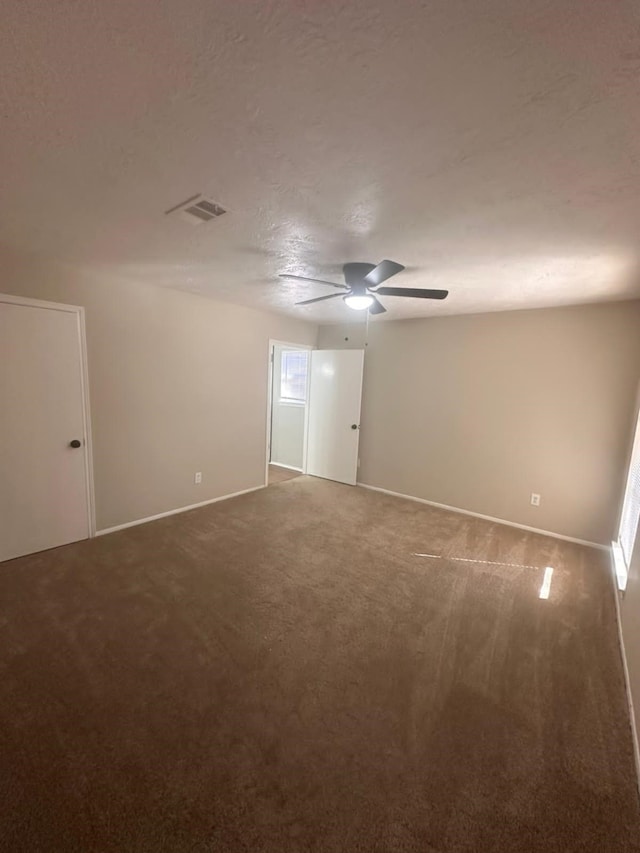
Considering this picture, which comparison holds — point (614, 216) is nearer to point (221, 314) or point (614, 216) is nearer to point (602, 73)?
point (602, 73)

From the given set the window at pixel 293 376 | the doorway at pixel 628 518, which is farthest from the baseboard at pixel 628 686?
the window at pixel 293 376

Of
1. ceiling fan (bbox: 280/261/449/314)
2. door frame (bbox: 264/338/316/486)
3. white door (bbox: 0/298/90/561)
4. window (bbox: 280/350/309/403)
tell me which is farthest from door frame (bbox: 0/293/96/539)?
window (bbox: 280/350/309/403)

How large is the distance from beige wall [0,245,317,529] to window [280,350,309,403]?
1.04m

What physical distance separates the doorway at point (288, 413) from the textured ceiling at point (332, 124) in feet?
11.9

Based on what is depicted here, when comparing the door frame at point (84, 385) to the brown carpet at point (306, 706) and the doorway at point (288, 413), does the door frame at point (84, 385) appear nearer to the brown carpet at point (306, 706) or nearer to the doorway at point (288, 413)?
the brown carpet at point (306, 706)

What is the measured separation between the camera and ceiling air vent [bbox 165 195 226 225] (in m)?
1.75

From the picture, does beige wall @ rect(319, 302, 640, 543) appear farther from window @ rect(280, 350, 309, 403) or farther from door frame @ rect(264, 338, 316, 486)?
window @ rect(280, 350, 309, 403)

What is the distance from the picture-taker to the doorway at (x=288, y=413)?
5.85m

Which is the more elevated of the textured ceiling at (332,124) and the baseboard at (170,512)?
the textured ceiling at (332,124)

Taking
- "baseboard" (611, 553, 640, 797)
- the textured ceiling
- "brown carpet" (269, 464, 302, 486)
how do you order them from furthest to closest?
"brown carpet" (269, 464, 302, 486), "baseboard" (611, 553, 640, 797), the textured ceiling

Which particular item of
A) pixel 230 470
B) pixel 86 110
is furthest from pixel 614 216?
pixel 230 470

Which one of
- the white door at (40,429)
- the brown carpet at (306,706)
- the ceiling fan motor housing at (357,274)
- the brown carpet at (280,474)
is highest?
the ceiling fan motor housing at (357,274)

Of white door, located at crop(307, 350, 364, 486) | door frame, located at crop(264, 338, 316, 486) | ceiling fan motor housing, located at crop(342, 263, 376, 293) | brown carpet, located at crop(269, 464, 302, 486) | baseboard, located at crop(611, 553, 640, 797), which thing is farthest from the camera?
brown carpet, located at crop(269, 464, 302, 486)

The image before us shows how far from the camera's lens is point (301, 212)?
1816mm
